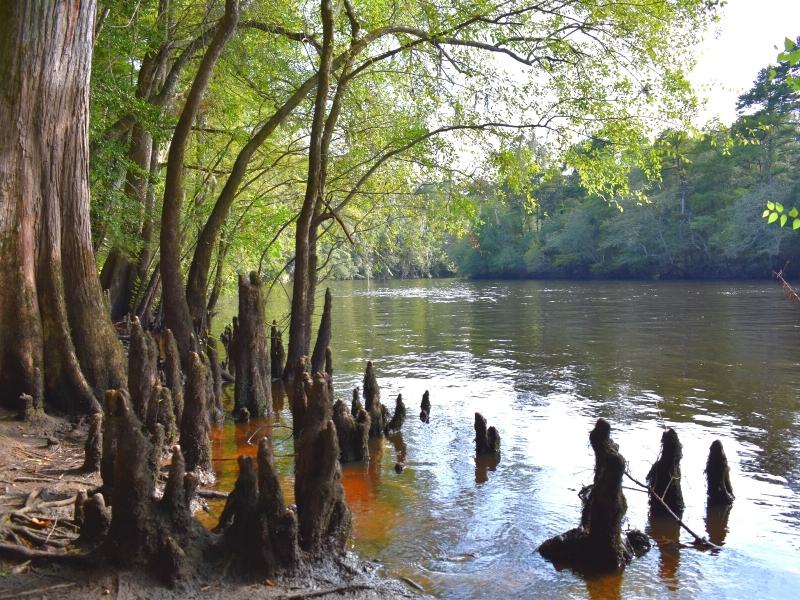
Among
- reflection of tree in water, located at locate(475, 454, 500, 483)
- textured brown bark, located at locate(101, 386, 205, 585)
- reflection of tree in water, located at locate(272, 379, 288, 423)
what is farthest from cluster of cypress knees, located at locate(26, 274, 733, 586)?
reflection of tree in water, located at locate(272, 379, 288, 423)

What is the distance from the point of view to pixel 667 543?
653 cm

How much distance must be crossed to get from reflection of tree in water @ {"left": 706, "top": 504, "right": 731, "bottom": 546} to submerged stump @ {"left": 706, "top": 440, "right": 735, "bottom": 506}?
2.8 inches

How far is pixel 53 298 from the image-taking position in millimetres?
7930

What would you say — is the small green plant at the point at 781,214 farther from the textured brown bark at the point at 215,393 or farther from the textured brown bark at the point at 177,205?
the textured brown bark at the point at 177,205

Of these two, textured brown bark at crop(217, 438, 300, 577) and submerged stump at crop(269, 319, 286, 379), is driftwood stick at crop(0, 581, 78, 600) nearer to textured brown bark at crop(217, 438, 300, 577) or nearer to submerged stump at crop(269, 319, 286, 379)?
textured brown bark at crop(217, 438, 300, 577)

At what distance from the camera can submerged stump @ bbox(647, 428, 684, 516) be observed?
695cm

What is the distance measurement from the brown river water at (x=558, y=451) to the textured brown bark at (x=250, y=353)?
570 millimetres

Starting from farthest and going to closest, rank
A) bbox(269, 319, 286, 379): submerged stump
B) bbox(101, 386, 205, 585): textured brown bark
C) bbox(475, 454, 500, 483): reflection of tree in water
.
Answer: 1. bbox(269, 319, 286, 379): submerged stump
2. bbox(475, 454, 500, 483): reflection of tree in water
3. bbox(101, 386, 205, 585): textured brown bark

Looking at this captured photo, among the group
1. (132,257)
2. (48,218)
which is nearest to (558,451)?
(48,218)

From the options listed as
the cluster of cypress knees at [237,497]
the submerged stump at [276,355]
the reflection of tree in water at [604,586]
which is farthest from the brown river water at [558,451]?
the submerged stump at [276,355]

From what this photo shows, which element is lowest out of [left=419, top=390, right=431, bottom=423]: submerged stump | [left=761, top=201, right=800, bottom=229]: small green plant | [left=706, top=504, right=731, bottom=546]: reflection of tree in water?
[left=706, top=504, right=731, bottom=546]: reflection of tree in water

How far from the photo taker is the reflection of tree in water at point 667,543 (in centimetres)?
584

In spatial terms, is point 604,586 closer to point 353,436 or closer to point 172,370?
point 353,436

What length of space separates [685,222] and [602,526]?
59.7 m
